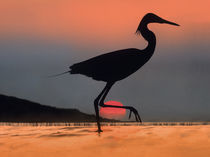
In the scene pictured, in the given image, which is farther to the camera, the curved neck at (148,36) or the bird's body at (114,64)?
the curved neck at (148,36)

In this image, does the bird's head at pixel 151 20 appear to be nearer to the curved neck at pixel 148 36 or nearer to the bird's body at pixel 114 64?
the curved neck at pixel 148 36

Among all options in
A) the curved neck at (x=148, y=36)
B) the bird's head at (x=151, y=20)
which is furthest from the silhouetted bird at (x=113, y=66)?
the bird's head at (x=151, y=20)

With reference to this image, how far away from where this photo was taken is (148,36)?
1343 centimetres

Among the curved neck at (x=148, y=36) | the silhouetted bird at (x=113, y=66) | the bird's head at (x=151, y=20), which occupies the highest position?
the bird's head at (x=151, y=20)

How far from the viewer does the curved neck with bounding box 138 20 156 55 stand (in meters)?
13.2

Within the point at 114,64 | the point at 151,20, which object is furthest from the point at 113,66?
the point at 151,20

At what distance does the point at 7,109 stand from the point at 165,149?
171 ft

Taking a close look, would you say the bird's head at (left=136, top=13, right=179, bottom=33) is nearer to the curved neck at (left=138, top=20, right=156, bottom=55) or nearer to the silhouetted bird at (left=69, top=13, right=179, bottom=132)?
the curved neck at (left=138, top=20, right=156, bottom=55)

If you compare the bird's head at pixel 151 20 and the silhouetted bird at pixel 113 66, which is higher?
the bird's head at pixel 151 20

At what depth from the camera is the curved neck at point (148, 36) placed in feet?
43.4

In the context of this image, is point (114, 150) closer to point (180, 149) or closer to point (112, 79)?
point (180, 149)

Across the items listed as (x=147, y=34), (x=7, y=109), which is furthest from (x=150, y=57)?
(x=7, y=109)

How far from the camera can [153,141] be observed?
10.5 meters

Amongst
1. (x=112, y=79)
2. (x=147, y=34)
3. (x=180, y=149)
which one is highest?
(x=147, y=34)
